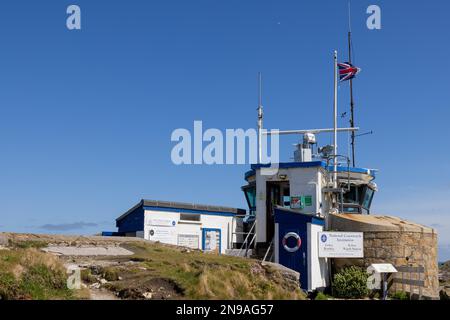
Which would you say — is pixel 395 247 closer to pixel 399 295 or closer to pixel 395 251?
pixel 395 251

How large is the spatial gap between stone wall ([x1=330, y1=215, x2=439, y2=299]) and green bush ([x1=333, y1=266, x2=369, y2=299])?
1128 millimetres

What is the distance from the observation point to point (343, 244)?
28797mm

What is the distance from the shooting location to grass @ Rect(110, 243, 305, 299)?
13711 millimetres

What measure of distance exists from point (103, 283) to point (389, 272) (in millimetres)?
17421

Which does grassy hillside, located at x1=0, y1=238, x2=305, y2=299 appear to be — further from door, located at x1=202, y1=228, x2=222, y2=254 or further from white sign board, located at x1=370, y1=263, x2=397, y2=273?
door, located at x1=202, y1=228, x2=222, y2=254

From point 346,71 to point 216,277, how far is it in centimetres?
2416

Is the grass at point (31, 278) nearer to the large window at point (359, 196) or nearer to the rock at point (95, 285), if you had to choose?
the rock at point (95, 285)

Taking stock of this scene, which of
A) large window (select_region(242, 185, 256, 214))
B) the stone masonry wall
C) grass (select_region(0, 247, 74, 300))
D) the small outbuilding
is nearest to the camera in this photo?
grass (select_region(0, 247, 74, 300))

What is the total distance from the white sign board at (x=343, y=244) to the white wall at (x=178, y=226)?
6.56 m

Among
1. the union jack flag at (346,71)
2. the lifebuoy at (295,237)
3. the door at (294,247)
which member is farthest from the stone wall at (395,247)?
the union jack flag at (346,71)

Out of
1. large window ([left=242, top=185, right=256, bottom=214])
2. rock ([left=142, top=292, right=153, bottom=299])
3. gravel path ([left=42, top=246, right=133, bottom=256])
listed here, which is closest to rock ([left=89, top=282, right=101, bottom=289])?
rock ([left=142, top=292, right=153, bottom=299])

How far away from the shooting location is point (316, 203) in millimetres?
30625

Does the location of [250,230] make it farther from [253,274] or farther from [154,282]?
[154,282]
